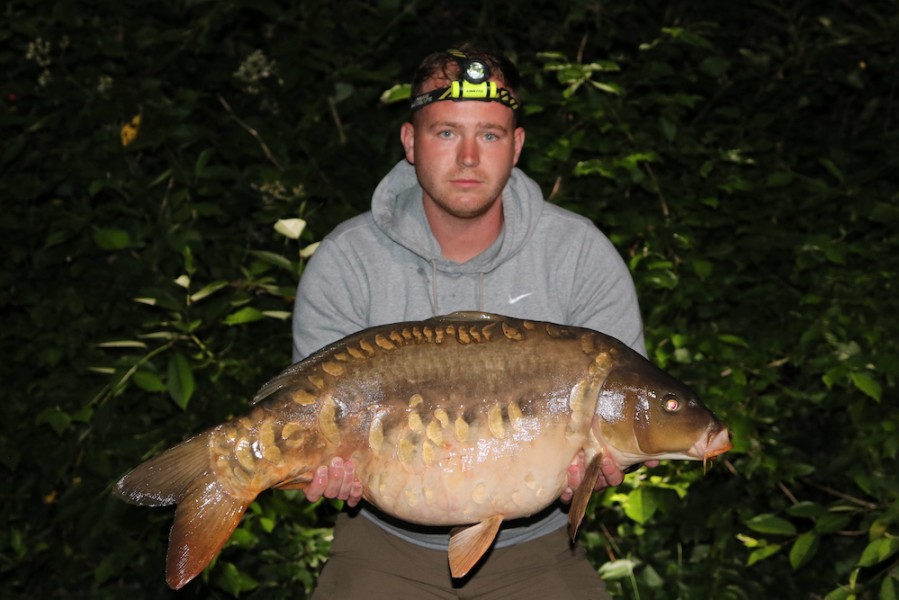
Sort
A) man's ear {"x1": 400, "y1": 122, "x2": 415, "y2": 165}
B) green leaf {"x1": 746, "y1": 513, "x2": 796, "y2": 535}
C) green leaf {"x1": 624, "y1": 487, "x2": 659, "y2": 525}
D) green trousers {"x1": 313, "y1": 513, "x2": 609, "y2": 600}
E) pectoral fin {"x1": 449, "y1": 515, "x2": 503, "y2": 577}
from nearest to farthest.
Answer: pectoral fin {"x1": 449, "y1": 515, "x2": 503, "y2": 577}, green trousers {"x1": 313, "y1": 513, "x2": 609, "y2": 600}, man's ear {"x1": 400, "y1": 122, "x2": 415, "y2": 165}, green leaf {"x1": 746, "y1": 513, "x2": 796, "y2": 535}, green leaf {"x1": 624, "y1": 487, "x2": 659, "y2": 525}

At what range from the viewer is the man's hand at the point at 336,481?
1.94 metres

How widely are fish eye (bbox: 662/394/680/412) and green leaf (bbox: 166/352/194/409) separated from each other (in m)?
1.25

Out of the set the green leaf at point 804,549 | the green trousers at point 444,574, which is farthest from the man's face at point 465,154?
the green leaf at point 804,549

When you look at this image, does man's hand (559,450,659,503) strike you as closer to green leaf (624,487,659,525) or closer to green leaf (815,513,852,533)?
green leaf (815,513,852,533)

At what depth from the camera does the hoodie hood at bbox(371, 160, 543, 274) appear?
2375 mm

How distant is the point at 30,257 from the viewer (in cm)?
383

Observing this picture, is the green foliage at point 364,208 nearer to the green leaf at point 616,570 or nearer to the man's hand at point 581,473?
the green leaf at point 616,570

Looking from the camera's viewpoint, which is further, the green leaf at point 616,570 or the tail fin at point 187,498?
the green leaf at point 616,570

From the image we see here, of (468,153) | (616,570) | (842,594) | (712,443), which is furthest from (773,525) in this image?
(468,153)

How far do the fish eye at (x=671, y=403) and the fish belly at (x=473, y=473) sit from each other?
0.53ft

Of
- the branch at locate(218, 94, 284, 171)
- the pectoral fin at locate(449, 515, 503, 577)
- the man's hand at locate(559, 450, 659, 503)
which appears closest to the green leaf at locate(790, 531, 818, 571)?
the man's hand at locate(559, 450, 659, 503)

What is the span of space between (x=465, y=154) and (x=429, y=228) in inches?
8.3

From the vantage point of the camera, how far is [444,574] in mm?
2303

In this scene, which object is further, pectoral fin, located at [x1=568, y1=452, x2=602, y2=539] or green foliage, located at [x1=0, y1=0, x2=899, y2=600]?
green foliage, located at [x1=0, y1=0, x2=899, y2=600]
